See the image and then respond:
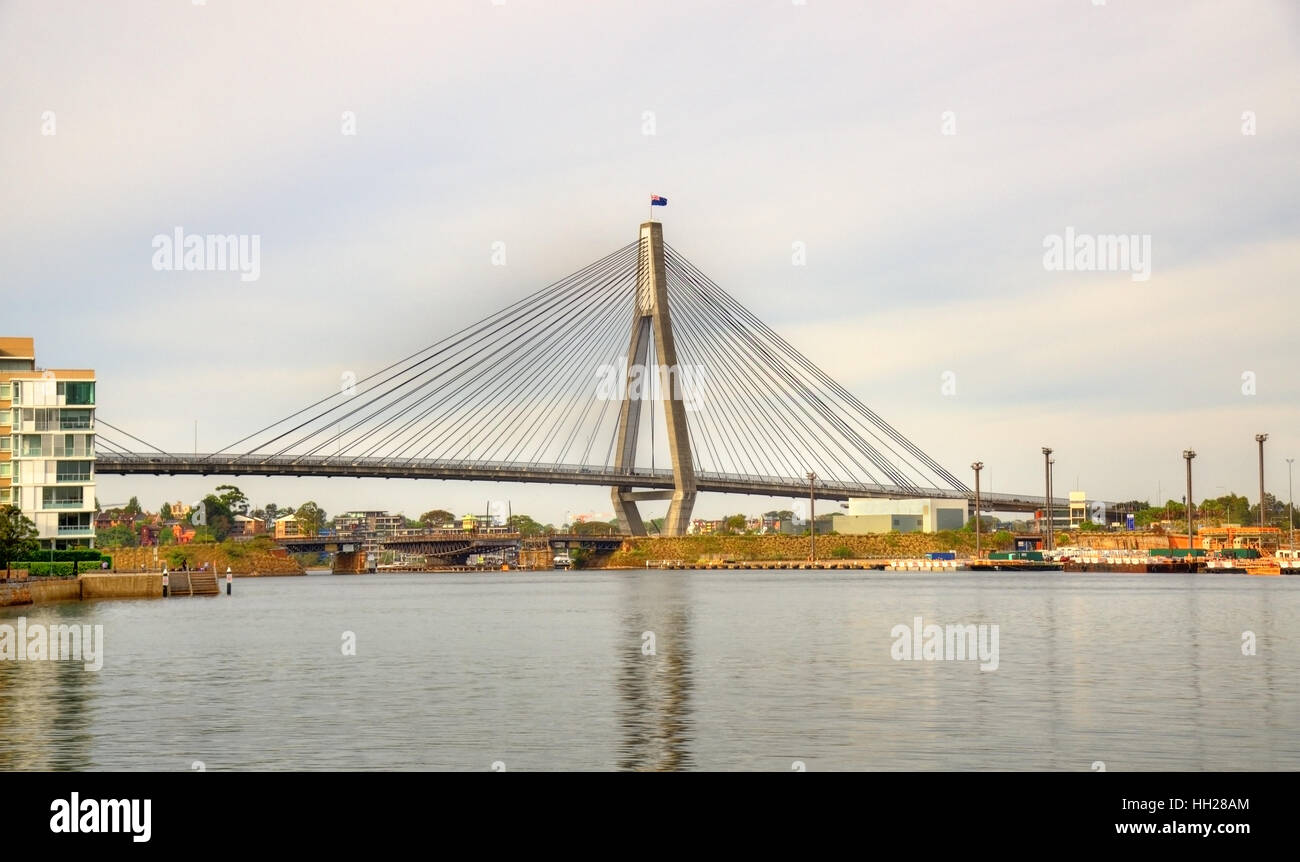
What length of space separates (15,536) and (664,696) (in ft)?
207

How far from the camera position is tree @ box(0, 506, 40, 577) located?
267 ft

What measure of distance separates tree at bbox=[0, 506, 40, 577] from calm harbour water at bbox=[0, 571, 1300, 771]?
543 inches

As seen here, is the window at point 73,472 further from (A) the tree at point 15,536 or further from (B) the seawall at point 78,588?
(B) the seawall at point 78,588

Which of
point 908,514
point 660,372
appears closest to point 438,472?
point 660,372

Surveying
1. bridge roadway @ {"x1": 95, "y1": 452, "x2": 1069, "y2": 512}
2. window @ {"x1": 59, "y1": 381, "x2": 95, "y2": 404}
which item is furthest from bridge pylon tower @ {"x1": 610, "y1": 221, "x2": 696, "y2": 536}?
window @ {"x1": 59, "y1": 381, "x2": 95, "y2": 404}

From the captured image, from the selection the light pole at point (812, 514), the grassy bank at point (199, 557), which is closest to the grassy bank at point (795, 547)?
the light pole at point (812, 514)

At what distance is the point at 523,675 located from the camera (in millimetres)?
41250

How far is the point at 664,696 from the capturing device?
3512 cm

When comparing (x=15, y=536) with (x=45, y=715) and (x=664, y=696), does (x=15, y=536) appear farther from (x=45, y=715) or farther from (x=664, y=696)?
(x=664, y=696)

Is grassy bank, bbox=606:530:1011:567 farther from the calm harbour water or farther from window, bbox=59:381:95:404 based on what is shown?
the calm harbour water

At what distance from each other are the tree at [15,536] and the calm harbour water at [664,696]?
1379 cm
